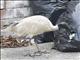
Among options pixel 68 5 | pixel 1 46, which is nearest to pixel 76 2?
pixel 68 5

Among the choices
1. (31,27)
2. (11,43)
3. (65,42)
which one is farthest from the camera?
(11,43)

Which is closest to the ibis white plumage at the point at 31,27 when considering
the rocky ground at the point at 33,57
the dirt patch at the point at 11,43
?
the rocky ground at the point at 33,57

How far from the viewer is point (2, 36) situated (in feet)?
21.8

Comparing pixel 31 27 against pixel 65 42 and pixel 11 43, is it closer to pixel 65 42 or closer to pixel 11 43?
pixel 65 42

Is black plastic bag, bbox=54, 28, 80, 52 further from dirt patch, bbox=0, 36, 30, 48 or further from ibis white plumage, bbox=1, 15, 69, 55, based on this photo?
dirt patch, bbox=0, 36, 30, 48

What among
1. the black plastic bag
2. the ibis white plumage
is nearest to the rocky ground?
the black plastic bag

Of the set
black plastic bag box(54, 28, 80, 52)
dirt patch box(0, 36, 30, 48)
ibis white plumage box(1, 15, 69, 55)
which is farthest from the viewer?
dirt patch box(0, 36, 30, 48)

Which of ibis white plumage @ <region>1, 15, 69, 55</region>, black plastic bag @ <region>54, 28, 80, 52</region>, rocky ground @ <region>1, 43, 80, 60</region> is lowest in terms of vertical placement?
rocky ground @ <region>1, 43, 80, 60</region>

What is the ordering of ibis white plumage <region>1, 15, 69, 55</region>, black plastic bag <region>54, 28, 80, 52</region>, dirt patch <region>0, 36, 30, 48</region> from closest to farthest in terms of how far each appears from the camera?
ibis white plumage <region>1, 15, 69, 55</region>, black plastic bag <region>54, 28, 80, 52</region>, dirt patch <region>0, 36, 30, 48</region>

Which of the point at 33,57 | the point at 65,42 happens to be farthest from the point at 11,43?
the point at 65,42

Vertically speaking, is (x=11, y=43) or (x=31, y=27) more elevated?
(x=31, y=27)

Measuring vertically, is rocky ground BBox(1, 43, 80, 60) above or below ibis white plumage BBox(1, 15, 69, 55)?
below

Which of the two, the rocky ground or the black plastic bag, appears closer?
the rocky ground

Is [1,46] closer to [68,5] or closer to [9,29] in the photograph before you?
[9,29]
